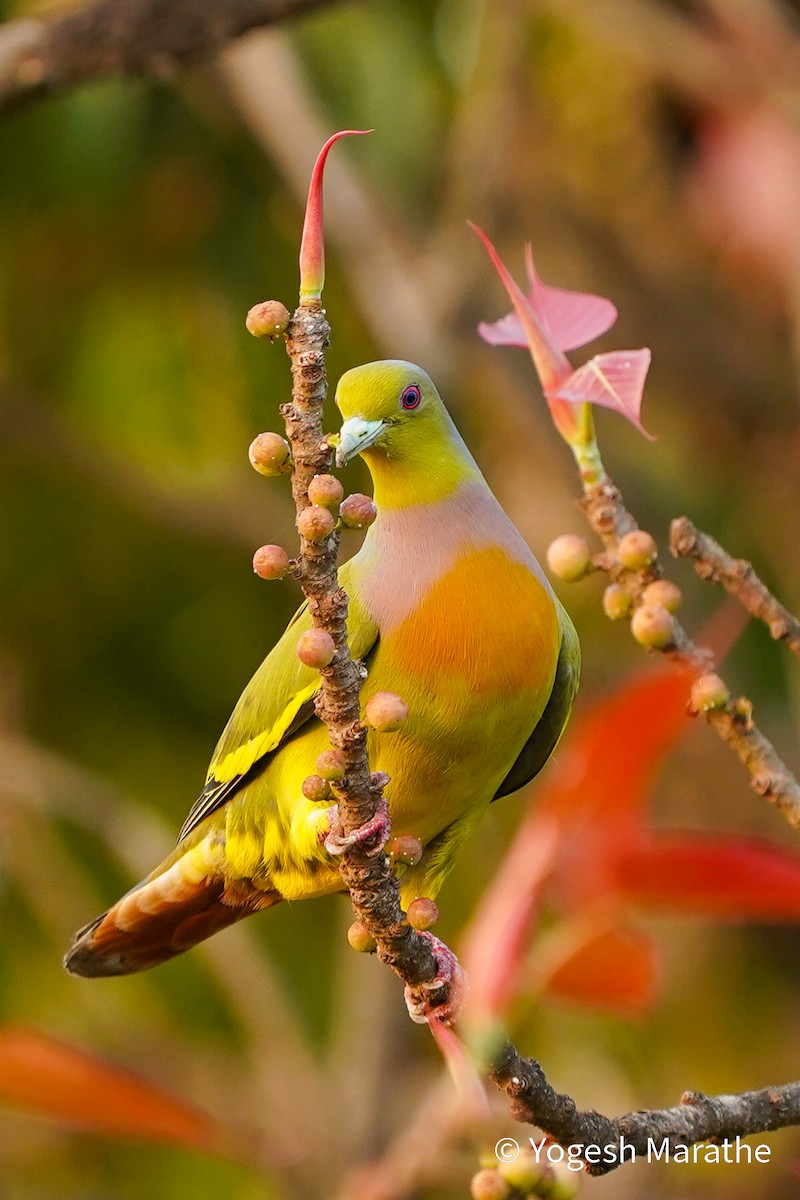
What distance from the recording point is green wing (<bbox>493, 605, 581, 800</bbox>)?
1916mm

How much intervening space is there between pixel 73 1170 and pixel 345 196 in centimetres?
404

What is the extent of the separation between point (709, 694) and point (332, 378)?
3.56 meters

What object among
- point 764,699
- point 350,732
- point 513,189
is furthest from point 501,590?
point 513,189

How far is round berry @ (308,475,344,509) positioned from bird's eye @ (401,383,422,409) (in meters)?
0.46

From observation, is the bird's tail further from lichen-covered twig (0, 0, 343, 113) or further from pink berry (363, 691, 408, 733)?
lichen-covered twig (0, 0, 343, 113)

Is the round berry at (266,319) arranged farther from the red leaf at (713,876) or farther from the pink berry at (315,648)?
the red leaf at (713,876)

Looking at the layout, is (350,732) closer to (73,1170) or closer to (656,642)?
(656,642)

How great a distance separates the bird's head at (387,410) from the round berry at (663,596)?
0.30 m

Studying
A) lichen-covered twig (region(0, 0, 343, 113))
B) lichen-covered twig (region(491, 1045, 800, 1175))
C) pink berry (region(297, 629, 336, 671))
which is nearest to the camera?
pink berry (region(297, 629, 336, 671))

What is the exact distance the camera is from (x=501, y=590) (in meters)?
1.66

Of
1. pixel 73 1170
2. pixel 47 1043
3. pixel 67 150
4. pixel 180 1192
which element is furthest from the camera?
pixel 73 1170

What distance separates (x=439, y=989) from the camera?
1.77 m

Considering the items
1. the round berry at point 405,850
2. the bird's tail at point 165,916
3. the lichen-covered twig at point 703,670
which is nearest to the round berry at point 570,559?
the lichen-covered twig at point 703,670

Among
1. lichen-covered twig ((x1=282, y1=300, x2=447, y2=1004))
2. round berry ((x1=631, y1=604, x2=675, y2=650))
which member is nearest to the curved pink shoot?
lichen-covered twig ((x1=282, y1=300, x2=447, y2=1004))
